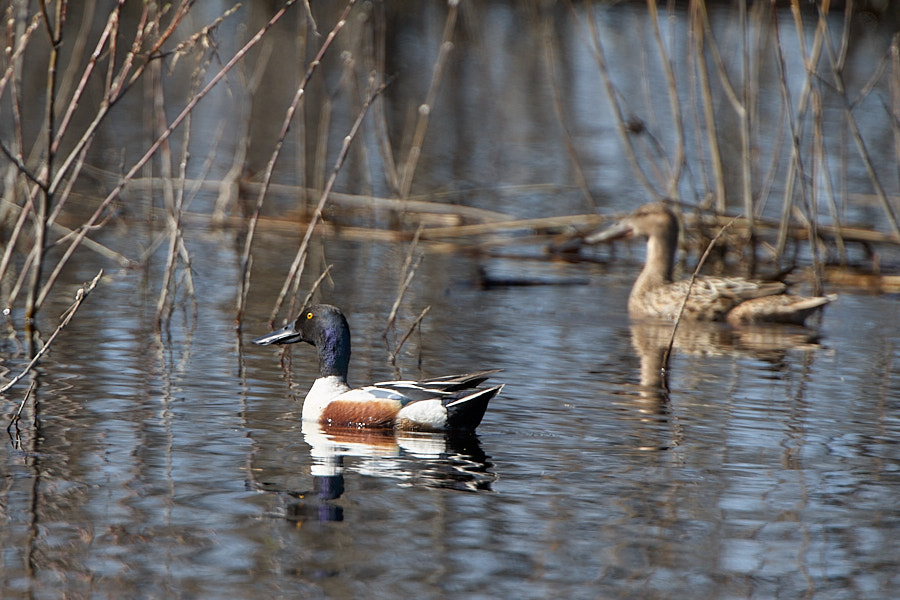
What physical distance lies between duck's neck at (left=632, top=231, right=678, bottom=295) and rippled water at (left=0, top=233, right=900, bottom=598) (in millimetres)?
1898

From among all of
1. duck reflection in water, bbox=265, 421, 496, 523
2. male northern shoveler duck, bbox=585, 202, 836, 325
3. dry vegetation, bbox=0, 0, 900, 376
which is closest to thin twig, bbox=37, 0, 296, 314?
dry vegetation, bbox=0, 0, 900, 376

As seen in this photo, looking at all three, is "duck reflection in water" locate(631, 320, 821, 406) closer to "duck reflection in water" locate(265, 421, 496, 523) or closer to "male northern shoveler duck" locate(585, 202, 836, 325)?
"male northern shoveler duck" locate(585, 202, 836, 325)

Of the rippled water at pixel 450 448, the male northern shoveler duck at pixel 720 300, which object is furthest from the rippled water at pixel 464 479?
the male northern shoveler duck at pixel 720 300

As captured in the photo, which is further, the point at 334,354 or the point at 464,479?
the point at 334,354

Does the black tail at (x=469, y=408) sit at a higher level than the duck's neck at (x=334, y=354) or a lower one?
lower

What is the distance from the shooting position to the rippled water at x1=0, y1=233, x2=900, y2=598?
16.1 feet

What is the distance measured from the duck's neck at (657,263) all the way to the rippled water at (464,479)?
6.23 feet

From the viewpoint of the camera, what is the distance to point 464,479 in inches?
240

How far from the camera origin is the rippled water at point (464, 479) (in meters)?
4.89

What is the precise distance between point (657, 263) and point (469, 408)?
5.24 meters

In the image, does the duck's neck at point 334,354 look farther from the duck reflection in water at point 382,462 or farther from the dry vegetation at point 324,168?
the dry vegetation at point 324,168

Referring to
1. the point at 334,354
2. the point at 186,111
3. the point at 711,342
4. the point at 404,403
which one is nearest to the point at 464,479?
the point at 404,403

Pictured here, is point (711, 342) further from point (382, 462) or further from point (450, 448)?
point (382, 462)

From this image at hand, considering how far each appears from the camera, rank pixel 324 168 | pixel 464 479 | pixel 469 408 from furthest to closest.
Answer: pixel 324 168, pixel 469 408, pixel 464 479
